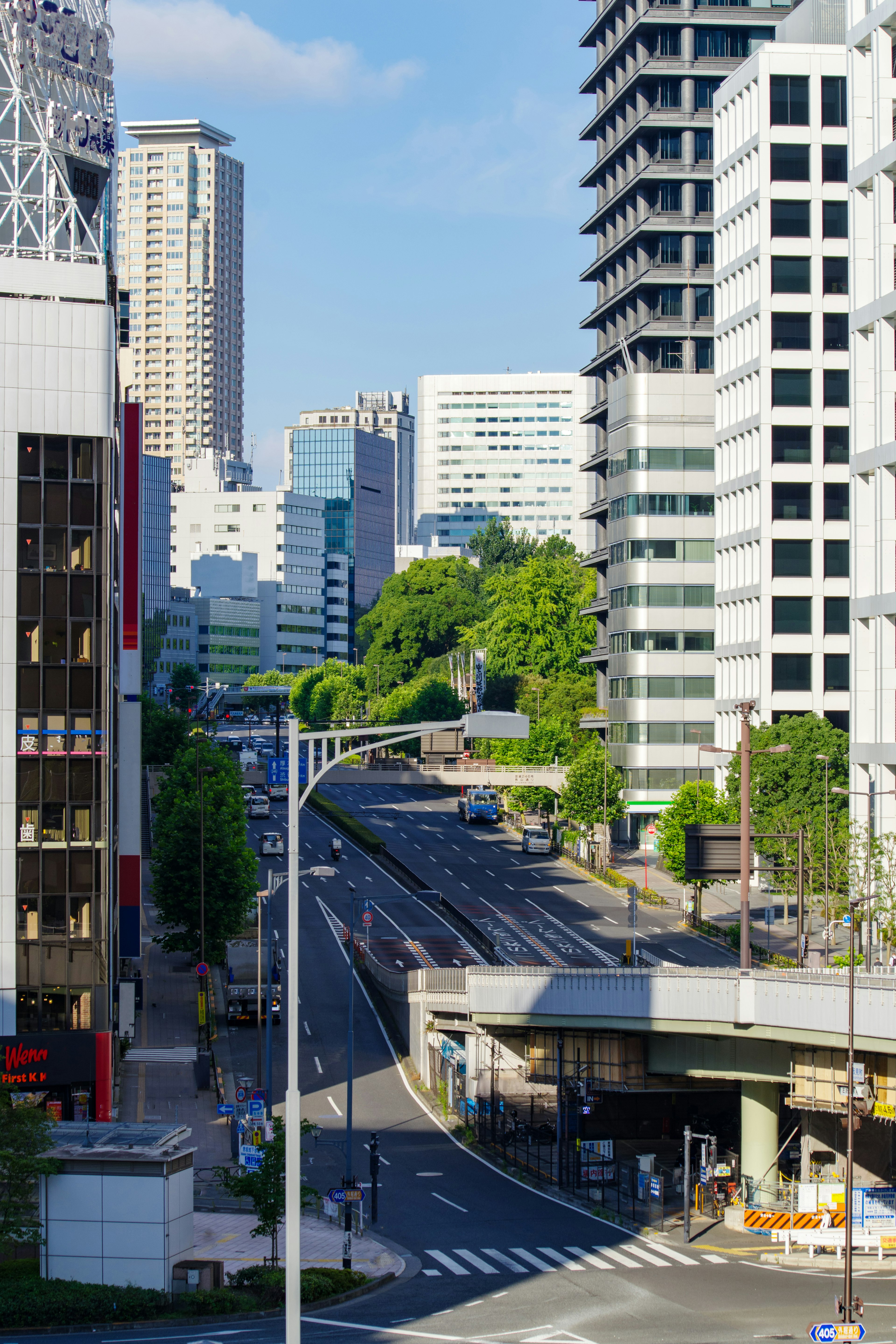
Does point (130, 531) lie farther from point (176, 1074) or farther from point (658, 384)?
point (658, 384)

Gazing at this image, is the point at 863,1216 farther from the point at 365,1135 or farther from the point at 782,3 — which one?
the point at 782,3

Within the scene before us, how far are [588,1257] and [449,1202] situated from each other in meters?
7.46

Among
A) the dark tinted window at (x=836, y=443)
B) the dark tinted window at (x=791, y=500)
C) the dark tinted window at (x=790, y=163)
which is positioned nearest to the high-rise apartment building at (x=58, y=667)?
the dark tinted window at (x=791, y=500)

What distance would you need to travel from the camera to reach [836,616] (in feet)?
340

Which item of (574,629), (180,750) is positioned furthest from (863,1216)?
(574,629)

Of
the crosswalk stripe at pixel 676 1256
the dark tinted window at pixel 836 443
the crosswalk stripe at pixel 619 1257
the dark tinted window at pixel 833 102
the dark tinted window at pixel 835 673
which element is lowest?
the crosswalk stripe at pixel 676 1256

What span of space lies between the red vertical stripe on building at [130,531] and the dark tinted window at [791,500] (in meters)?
44.6

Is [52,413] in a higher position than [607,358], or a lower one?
lower

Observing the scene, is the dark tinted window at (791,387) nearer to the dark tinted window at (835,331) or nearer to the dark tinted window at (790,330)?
the dark tinted window at (835,331)

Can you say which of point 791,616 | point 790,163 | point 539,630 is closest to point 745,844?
point 791,616

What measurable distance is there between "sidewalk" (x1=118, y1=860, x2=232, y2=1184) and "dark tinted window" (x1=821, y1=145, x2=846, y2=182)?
63840mm

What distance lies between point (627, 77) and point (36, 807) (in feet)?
310

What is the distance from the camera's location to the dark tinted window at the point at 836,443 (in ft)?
339

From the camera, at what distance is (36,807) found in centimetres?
5550
